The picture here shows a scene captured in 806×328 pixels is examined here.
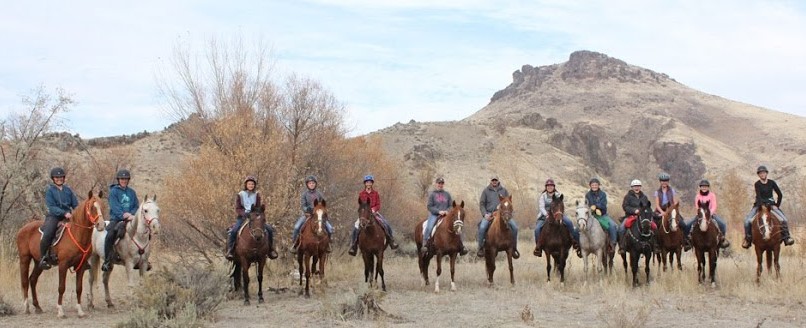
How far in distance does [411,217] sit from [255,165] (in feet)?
47.0

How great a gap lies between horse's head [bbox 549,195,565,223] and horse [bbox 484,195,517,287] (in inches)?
34.3

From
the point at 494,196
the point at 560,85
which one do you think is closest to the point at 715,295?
the point at 494,196

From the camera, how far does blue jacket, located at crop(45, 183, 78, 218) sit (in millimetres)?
12750

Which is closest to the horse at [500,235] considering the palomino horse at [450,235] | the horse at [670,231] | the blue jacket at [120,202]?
the palomino horse at [450,235]

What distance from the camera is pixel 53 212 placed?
1272cm

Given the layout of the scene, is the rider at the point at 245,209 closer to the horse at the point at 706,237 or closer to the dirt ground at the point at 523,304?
the dirt ground at the point at 523,304

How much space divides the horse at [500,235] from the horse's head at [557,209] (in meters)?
0.87

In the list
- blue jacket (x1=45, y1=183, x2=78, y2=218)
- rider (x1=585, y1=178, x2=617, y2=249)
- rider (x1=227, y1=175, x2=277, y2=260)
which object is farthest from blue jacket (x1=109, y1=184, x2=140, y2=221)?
rider (x1=585, y1=178, x2=617, y2=249)

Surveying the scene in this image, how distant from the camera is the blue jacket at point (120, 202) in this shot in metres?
13.2

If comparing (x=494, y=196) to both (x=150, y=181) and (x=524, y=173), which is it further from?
(x=524, y=173)

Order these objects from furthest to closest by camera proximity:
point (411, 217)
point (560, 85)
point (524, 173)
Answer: point (560, 85) < point (524, 173) < point (411, 217)

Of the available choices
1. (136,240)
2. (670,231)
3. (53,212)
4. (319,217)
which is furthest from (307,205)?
(670,231)

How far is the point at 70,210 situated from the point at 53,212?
1.66 feet

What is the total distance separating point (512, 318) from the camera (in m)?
12.0
